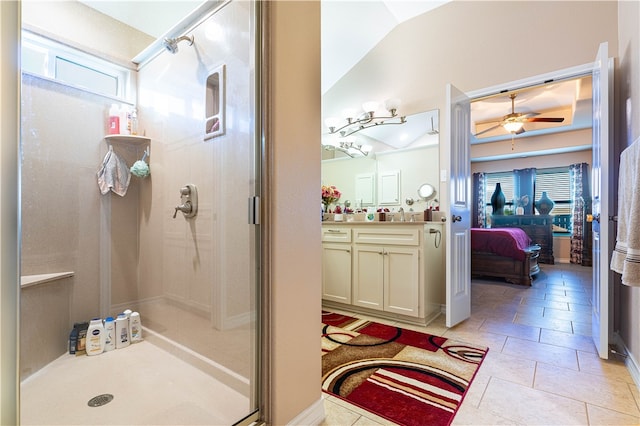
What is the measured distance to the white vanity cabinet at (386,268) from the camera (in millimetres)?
2629

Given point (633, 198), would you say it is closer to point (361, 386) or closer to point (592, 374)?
point (592, 374)

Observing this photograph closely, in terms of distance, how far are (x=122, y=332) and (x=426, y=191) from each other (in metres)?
2.95

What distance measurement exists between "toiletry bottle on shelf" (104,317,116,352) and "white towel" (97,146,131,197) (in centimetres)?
94

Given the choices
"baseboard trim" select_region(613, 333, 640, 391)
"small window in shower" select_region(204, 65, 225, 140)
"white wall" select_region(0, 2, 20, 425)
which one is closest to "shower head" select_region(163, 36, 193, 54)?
"small window in shower" select_region(204, 65, 225, 140)

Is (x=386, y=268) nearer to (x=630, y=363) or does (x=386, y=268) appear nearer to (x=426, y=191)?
(x=426, y=191)

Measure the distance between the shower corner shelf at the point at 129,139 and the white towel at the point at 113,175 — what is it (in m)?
0.07

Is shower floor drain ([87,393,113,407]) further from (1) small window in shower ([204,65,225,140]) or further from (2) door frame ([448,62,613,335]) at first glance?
(2) door frame ([448,62,613,335])

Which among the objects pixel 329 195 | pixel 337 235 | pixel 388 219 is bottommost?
pixel 337 235

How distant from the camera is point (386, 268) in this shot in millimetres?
2771

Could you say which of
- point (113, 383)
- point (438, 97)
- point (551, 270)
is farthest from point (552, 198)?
point (113, 383)

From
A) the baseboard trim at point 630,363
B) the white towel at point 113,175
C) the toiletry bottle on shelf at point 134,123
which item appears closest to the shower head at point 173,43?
the toiletry bottle on shelf at point 134,123

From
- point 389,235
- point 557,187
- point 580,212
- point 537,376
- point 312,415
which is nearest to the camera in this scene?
point 312,415

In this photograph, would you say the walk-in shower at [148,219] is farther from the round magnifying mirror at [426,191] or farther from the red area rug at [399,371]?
the round magnifying mirror at [426,191]

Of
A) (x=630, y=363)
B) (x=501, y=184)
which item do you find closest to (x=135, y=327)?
(x=630, y=363)
